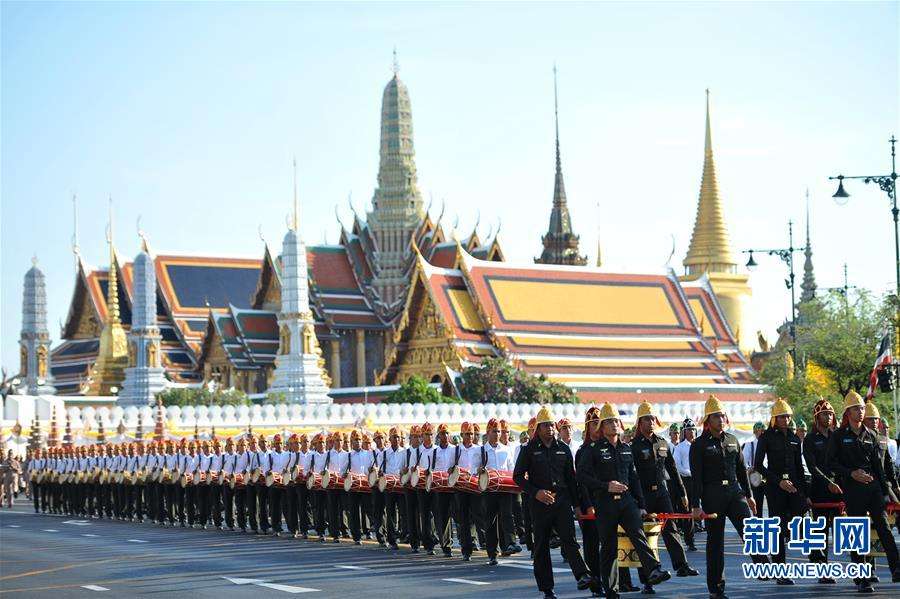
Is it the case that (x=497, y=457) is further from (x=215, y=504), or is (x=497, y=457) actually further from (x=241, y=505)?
(x=215, y=504)

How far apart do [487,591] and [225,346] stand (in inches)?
2330

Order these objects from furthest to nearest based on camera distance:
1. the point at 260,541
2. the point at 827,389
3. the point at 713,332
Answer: the point at 713,332, the point at 827,389, the point at 260,541

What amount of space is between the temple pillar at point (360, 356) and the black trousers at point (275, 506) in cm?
5096

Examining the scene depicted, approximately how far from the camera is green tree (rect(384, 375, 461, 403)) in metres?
57.0

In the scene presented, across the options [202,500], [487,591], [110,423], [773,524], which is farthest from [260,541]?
[110,423]

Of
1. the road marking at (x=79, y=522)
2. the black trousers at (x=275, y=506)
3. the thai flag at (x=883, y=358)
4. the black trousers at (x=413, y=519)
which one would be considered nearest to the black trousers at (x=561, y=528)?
the black trousers at (x=413, y=519)

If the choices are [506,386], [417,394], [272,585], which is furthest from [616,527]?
[506,386]

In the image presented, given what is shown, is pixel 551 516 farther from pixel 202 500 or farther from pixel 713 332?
pixel 713 332

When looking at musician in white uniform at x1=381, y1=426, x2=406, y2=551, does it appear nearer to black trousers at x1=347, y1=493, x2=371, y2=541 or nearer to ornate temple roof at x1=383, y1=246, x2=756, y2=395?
black trousers at x1=347, y1=493, x2=371, y2=541

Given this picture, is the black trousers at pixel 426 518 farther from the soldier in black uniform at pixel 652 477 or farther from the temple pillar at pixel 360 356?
the temple pillar at pixel 360 356

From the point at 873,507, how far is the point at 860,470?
31 cm

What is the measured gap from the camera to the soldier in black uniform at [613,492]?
13406mm

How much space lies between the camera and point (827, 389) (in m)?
36.0

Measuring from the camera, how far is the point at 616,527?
44.2ft
